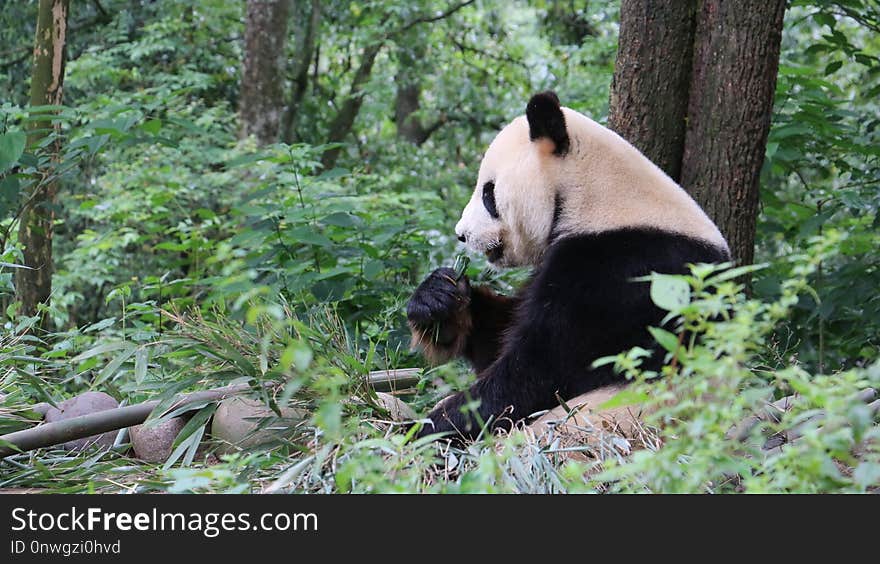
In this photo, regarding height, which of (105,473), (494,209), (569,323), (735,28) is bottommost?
(105,473)

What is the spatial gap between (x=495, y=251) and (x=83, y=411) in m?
1.97

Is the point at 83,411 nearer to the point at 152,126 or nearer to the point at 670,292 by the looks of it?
the point at 152,126

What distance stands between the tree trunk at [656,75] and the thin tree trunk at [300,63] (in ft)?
28.2

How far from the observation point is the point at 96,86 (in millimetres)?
11203

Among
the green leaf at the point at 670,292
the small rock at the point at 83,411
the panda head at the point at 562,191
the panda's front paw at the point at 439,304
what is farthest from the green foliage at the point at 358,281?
the panda head at the point at 562,191

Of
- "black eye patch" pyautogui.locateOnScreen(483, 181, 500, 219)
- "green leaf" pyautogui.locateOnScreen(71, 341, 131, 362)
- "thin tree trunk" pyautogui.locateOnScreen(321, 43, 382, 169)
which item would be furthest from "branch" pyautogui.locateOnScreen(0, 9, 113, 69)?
"black eye patch" pyautogui.locateOnScreen(483, 181, 500, 219)

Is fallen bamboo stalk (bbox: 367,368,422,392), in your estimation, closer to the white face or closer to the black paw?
the black paw

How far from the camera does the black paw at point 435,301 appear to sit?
400 cm

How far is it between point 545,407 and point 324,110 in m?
11.3

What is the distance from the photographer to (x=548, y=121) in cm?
365

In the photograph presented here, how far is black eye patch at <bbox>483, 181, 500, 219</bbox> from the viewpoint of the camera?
3.89 metres

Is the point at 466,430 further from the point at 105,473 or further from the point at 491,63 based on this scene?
the point at 491,63
